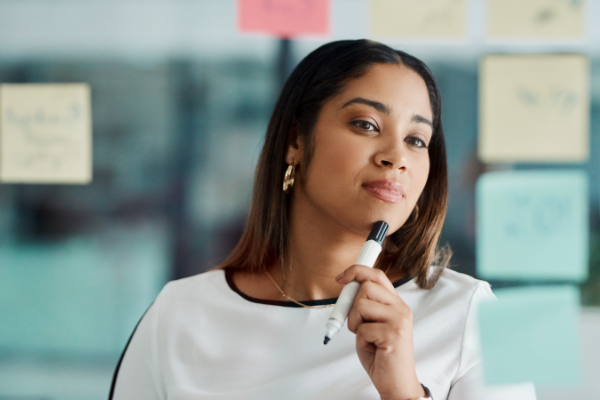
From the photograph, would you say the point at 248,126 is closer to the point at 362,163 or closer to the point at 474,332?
the point at 362,163

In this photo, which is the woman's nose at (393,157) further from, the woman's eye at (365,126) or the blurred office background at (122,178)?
the blurred office background at (122,178)

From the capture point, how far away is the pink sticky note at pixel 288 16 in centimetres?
84

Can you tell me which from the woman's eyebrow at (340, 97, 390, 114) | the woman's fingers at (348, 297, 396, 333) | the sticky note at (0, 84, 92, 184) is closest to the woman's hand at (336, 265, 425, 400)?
the woman's fingers at (348, 297, 396, 333)

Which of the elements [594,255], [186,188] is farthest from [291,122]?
[594,255]

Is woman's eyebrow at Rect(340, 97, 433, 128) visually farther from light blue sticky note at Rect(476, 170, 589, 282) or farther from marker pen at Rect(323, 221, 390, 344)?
light blue sticky note at Rect(476, 170, 589, 282)

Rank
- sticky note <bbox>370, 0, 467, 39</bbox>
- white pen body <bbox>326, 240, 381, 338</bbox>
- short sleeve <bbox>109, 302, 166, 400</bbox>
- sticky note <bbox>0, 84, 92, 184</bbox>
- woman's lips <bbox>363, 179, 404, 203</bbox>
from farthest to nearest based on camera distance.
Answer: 1. sticky note <bbox>0, 84, 92, 184</bbox>
2. sticky note <bbox>370, 0, 467, 39</bbox>
3. short sleeve <bbox>109, 302, 166, 400</bbox>
4. woman's lips <bbox>363, 179, 404, 203</bbox>
5. white pen body <bbox>326, 240, 381, 338</bbox>

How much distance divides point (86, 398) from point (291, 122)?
0.65m

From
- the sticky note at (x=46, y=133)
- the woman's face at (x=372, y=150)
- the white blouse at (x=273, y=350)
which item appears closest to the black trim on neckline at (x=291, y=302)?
the white blouse at (x=273, y=350)

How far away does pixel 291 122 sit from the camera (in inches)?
27.9

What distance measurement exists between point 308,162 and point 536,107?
41cm

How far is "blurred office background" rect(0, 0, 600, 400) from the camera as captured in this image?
0.88 meters

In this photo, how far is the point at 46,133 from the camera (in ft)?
2.99

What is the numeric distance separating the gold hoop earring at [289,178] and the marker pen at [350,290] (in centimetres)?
19

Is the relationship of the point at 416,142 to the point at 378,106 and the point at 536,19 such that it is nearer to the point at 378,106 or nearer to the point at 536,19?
the point at 378,106
